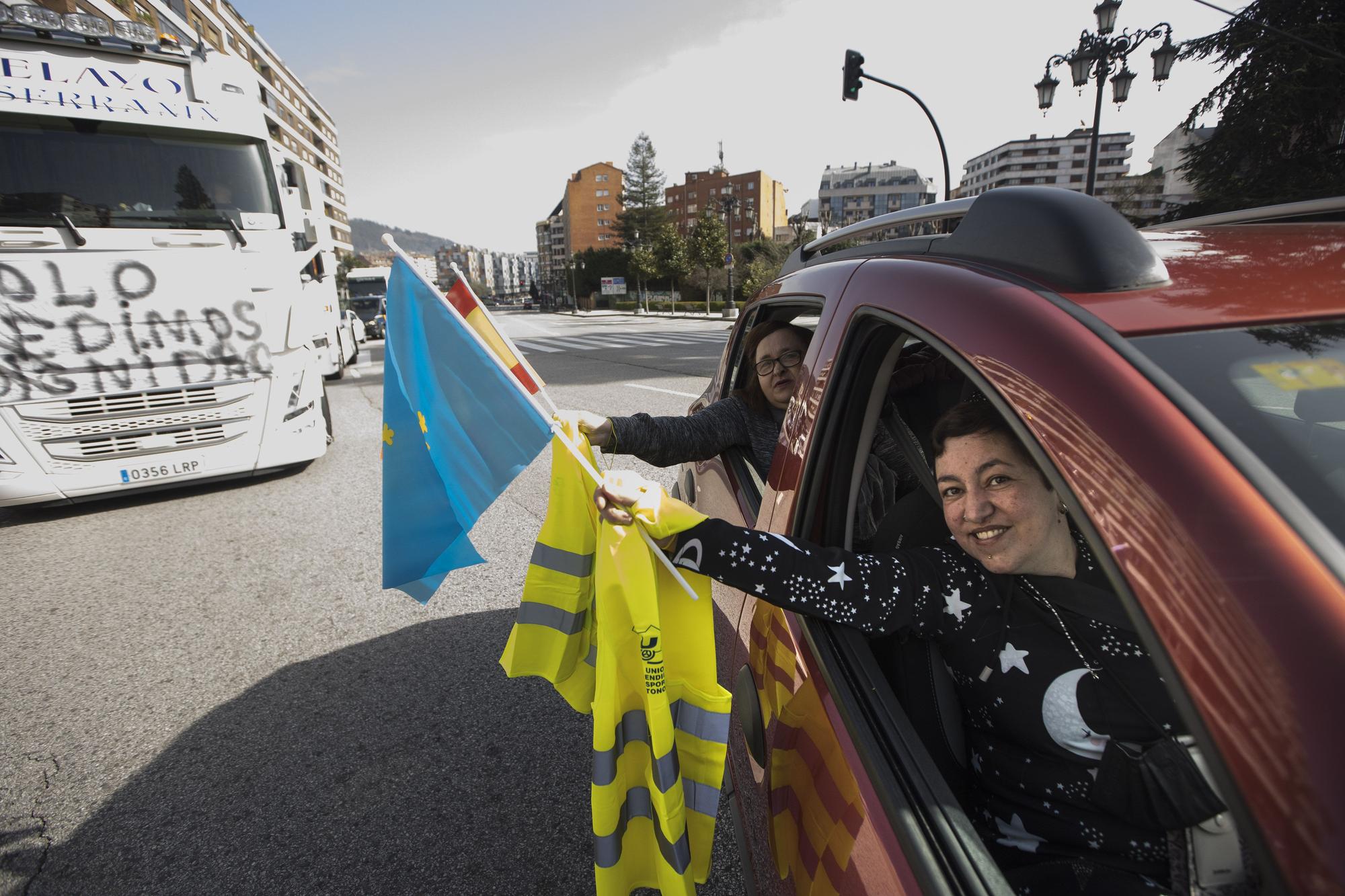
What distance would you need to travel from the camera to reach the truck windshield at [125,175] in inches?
192

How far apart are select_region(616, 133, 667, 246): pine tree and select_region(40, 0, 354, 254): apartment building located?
30635 mm

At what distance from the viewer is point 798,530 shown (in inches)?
56.4

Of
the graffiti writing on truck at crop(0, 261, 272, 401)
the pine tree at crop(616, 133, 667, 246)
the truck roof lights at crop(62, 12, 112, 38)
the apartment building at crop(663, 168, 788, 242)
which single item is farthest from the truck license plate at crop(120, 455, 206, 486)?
the apartment building at crop(663, 168, 788, 242)

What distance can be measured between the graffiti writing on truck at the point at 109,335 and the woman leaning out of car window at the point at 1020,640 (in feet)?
17.6

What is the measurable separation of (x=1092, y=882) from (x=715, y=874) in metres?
1.31

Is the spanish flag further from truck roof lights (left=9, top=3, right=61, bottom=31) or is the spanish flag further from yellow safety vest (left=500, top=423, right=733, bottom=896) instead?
truck roof lights (left=9, top=3, right=61, bottom=31)

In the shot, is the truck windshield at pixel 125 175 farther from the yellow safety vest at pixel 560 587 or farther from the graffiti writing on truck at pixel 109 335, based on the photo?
the yellow safety vest at pixel 560 587

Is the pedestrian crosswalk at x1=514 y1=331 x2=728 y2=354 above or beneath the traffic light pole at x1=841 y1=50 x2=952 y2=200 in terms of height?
beneath

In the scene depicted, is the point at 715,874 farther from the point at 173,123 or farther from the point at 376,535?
the point at 173,123

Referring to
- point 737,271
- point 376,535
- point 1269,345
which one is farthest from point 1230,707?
point 737,271

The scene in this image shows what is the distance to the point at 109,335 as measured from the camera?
4984 millimetres

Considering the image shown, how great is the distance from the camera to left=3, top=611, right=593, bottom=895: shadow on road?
2.04 meters

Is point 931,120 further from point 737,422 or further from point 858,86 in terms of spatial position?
point 737,422

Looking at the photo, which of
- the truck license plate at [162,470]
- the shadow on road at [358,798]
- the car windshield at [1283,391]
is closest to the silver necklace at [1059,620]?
the car windshield at [1283,391]
